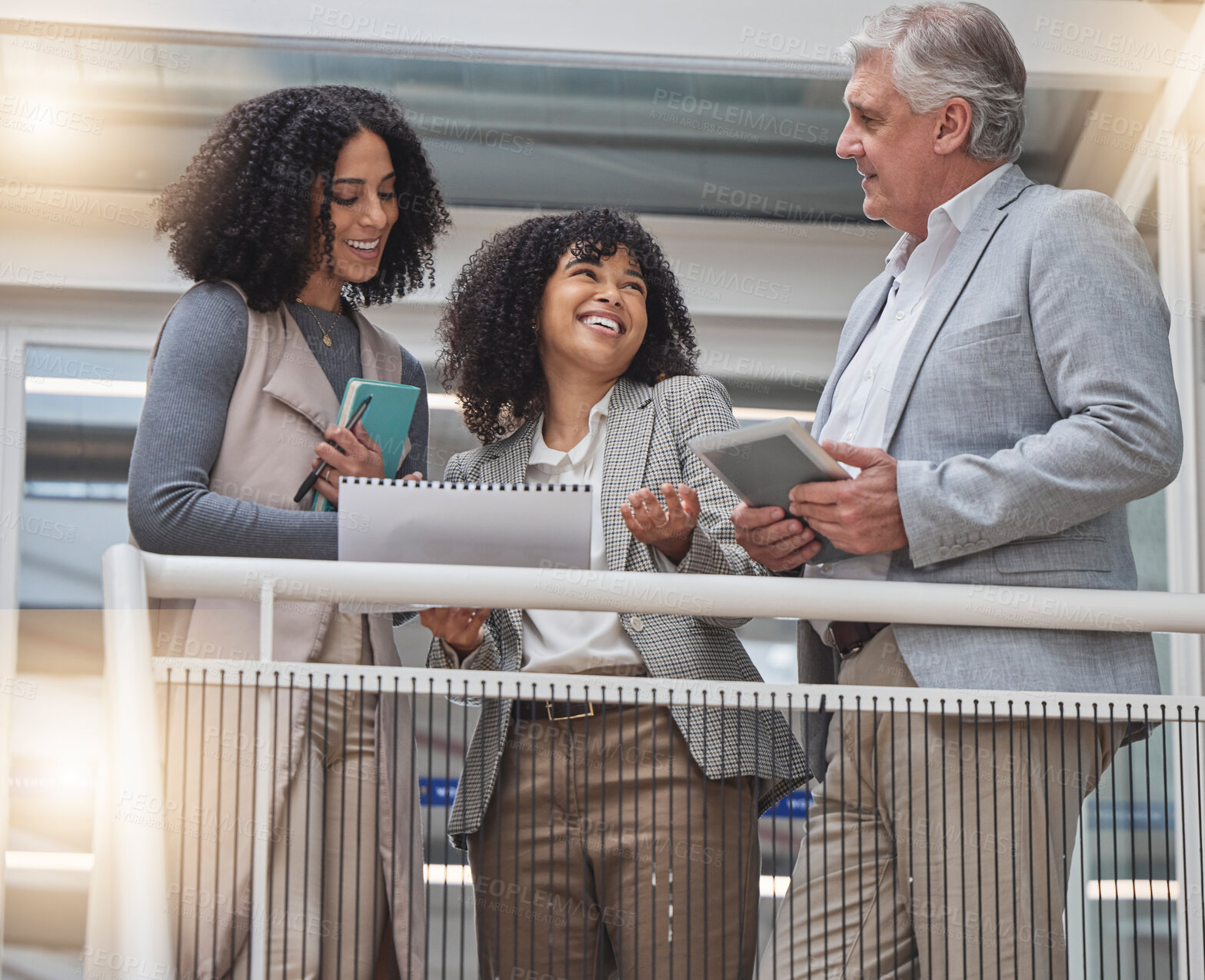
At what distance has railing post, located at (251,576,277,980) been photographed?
1487 mm

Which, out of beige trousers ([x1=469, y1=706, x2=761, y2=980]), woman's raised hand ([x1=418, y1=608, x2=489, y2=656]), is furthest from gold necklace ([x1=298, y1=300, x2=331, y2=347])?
beige trousers ([x1=469, y1=706, x2=761, y2=980])

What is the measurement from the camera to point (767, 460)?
5.29 ft

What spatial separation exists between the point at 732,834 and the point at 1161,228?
2.81 m

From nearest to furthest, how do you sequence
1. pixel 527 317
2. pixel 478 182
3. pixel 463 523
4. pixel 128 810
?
1. pixel 128 810
2. pixel 463 523
3. pixel 527 317
4. pixel 478 182

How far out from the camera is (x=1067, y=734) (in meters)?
1.64

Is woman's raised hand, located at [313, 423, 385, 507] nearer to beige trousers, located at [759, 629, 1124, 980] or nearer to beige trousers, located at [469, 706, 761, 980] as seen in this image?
beige trousers, located at [469, 706, 761, 980]

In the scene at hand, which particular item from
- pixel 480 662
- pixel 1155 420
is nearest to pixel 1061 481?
pixel 1155 420

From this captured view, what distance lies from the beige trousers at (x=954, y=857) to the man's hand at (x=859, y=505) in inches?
9.0

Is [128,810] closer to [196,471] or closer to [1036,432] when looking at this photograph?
[196,471]

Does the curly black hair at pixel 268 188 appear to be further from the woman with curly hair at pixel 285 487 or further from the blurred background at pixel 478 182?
the blurred background at pixel 478 182

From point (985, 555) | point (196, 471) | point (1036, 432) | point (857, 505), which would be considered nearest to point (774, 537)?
point (857, 505)

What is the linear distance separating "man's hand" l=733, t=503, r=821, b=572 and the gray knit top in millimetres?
571

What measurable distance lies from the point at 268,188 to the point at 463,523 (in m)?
0.83

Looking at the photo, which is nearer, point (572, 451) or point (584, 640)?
point (584, 640)
